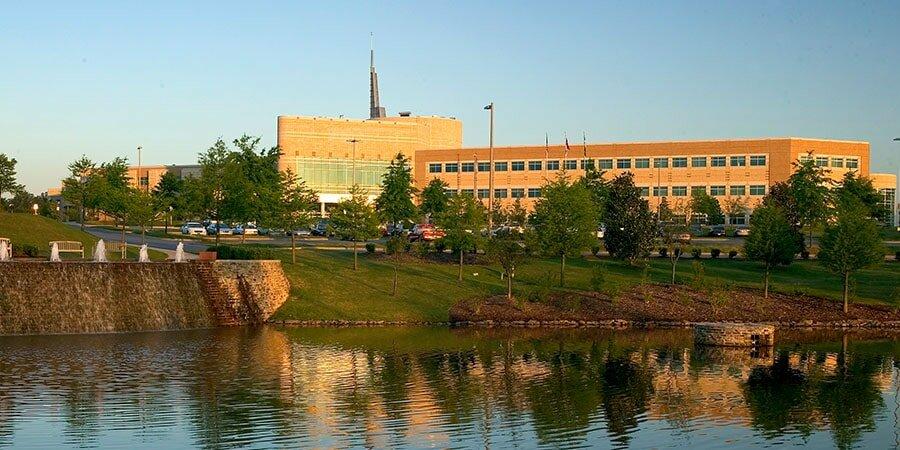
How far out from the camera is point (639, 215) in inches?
2813

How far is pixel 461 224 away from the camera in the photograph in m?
65.4

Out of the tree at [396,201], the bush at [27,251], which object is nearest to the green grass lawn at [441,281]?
the tree at [396,201]

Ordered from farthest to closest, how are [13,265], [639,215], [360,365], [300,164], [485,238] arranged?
[300,164] < [639,215] < [485,238] < [13,265] < [360,365]

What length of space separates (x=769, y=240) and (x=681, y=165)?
65.8 metres

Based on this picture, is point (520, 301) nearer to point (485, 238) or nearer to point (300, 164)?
point (485, 238)

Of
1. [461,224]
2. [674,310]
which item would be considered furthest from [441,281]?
[674,310]

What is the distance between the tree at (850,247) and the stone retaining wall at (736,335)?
39.5 ft

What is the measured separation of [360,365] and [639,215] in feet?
119

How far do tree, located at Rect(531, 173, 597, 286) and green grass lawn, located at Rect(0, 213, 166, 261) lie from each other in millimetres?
21581

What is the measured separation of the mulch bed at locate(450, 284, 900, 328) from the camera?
55.7m

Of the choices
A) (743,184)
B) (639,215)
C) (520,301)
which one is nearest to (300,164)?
(743,184)

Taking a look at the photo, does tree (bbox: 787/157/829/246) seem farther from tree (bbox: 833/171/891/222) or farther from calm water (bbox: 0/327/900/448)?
calm water (bbox: 0/327/900/448)

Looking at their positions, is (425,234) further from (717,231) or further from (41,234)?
(717,231)

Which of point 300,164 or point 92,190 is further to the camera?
point 300,164
